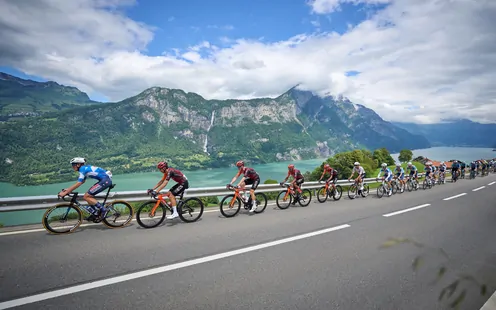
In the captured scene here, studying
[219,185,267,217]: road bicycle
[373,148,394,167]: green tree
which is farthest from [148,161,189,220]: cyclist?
[373,148,394,167]: green tree

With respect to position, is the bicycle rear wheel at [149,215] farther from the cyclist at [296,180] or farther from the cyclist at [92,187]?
the cyclist at [296,180]

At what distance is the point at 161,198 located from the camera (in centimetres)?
786

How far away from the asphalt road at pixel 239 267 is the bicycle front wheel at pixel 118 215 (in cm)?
34

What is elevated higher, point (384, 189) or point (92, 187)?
point (92, 187)

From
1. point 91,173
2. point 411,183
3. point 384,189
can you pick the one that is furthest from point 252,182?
point 411,183

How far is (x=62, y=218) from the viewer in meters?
6.86

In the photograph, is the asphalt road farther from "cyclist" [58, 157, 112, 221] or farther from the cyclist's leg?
the cyclist's leg

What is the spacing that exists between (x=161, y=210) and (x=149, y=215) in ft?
1.70

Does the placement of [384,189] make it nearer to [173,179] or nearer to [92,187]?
[173,179]

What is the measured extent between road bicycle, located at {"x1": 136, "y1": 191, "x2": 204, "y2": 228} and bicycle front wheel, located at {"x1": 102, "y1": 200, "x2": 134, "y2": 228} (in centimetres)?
42

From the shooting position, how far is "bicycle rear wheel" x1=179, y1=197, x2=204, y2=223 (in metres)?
8.12

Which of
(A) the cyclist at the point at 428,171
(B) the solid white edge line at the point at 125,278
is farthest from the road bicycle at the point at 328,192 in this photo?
(A) the cyclist at the point at 428,171

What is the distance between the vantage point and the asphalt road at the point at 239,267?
3750 mm

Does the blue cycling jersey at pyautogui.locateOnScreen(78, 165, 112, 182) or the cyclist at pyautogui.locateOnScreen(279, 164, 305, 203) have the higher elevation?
the blue cycling jersey at pyautogui.locateOnScreen(78, 165, 112, 182)
